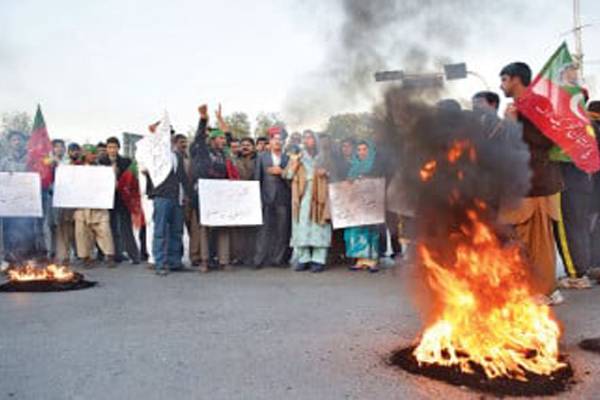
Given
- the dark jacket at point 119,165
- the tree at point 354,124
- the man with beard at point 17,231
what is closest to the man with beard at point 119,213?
the dark jacket at point 119,165

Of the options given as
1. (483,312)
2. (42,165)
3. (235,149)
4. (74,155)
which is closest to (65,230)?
(42,165)

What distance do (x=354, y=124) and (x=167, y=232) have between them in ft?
13.1

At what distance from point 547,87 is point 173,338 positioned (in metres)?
4.02

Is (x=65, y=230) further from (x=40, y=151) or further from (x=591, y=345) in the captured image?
(x=591, y=345)

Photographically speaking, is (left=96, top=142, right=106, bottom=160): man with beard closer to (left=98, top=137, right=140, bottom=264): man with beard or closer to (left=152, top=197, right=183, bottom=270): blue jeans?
(left=98, top=137, right=140, bottom=264): man with beard

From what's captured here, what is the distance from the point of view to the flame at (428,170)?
438 cm

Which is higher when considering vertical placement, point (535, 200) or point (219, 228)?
point (535, 200)

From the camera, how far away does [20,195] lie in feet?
29.3

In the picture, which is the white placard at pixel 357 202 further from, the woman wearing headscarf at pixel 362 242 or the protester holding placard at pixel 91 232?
the protester holding placard at pixel 91 232

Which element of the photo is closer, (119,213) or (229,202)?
(229,202)

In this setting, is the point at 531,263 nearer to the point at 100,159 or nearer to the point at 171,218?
the point at 171,218

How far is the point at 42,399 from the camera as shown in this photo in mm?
3455

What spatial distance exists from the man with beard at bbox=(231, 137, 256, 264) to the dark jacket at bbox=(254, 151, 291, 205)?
0.21m

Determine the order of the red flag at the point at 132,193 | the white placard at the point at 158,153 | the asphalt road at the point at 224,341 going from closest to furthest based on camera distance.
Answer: the asphalt road at the point at 224,341
the white placard at the point at 158,153
the red flag at the point at 132,193
